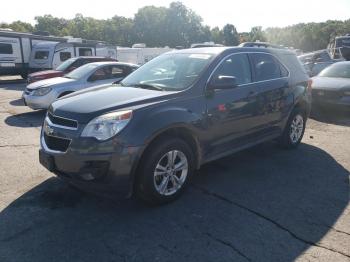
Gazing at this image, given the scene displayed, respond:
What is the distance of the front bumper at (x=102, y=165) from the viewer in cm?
366

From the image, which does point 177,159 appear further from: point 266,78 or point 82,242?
point 266,78

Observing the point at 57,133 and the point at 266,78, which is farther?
the point at 266,78

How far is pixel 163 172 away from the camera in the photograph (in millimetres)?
4109

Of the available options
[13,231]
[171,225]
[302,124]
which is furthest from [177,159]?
[302,124]

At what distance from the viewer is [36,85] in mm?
9680

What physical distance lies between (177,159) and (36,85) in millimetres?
6740

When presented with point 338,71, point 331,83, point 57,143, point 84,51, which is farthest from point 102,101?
point 84,51

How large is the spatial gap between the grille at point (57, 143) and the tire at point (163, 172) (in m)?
0.83

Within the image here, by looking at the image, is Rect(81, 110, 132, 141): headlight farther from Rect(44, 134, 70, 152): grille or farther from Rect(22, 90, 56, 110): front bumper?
Rect(22, 90, 56, 110): front bumper

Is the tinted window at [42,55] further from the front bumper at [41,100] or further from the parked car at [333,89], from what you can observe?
the parked car at [333,89]

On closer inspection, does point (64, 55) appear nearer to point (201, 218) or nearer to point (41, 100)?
point (41, 100)

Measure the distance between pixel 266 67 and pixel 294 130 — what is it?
144 centimetres

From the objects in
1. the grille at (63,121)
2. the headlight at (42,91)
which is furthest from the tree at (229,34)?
the grille at (63,121)

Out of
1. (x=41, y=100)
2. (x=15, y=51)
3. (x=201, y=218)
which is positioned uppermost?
(x=15, y=51)
